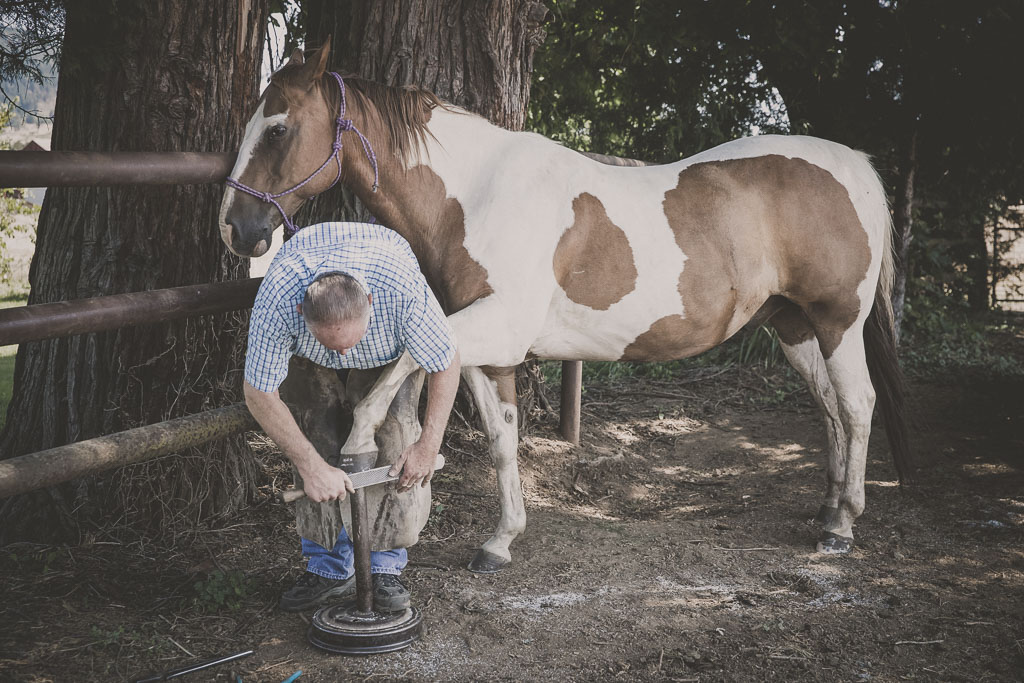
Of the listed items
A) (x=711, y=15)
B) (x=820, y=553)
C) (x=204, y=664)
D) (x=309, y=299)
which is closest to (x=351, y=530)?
(x=204, y=664)

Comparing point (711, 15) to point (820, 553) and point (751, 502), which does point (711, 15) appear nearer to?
point (751, 502)

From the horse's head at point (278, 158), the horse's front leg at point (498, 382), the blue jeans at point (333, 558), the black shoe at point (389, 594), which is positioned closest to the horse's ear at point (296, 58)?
the horse's head at point (278, 158)

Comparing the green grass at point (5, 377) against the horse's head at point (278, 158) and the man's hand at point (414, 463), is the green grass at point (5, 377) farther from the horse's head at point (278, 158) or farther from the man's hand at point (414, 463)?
the man's hand at point (414, 463)

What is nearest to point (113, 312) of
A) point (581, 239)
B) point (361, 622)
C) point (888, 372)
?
point (361, 622)

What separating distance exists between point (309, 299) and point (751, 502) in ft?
10.2

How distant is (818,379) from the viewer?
4.32m

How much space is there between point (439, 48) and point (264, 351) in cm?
263

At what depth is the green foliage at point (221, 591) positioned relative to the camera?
10.2 feet

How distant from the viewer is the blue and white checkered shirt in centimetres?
250

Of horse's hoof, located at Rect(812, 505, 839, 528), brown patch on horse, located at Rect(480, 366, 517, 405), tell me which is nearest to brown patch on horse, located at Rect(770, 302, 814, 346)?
horse's hoof, located at Rect(812, 505, 839, 528)

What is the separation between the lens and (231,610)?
10.2 feet

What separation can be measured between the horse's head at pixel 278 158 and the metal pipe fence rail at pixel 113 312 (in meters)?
0.11

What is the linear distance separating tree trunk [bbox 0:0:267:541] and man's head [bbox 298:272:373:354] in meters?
1.49

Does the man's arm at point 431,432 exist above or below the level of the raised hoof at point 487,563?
above
